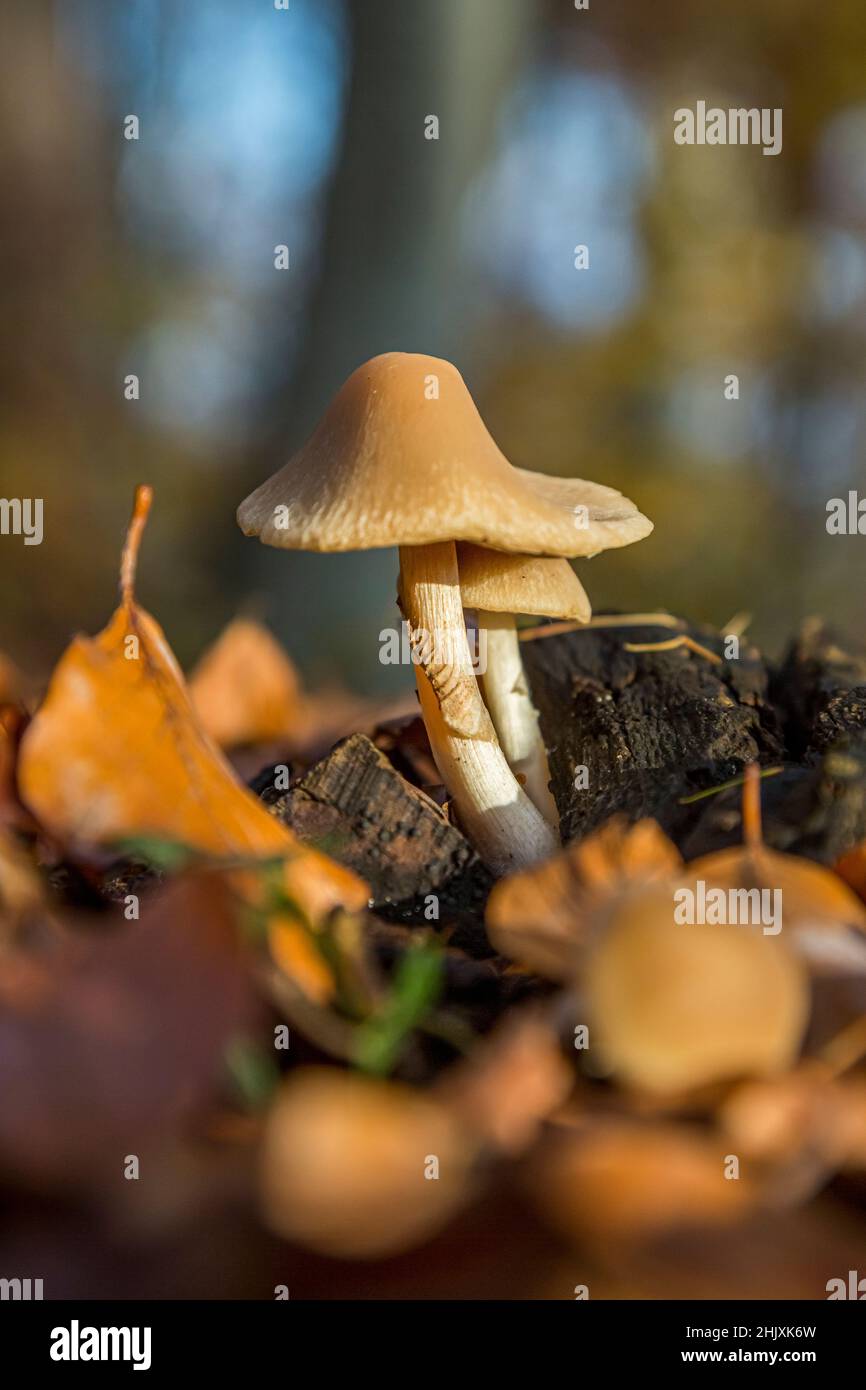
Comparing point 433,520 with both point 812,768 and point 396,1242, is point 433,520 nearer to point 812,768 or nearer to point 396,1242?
point 812,768

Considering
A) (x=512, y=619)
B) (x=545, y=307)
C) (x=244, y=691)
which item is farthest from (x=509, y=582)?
(x=545, y=307)

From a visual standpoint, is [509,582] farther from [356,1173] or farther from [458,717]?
[356,1173]

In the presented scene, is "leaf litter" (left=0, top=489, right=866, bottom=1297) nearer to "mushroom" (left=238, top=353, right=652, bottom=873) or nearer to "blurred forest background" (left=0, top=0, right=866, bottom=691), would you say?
"mushroom" (left=238, top=353, right=652, bottom=873)

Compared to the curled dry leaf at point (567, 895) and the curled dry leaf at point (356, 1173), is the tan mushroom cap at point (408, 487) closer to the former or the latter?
the curled dry leaf at point (567, 895)

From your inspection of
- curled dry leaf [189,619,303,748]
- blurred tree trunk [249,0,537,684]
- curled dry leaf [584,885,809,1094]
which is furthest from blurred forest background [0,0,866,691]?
curled dry leaf [584,885,809,1094]

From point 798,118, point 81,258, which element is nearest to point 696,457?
point 798,118

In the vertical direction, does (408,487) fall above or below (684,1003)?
above
